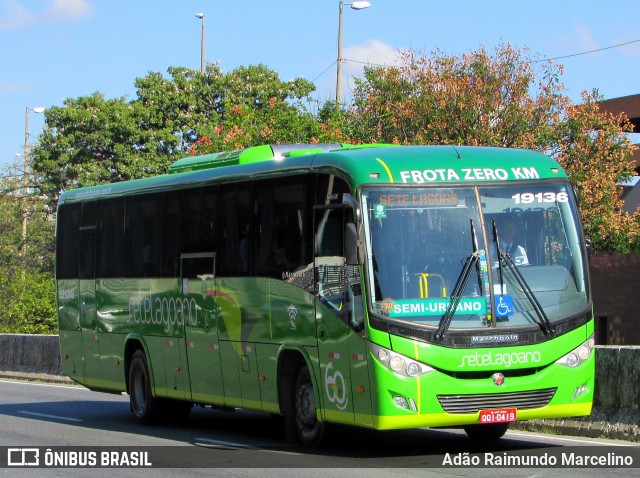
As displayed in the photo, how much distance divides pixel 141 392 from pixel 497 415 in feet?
25.1

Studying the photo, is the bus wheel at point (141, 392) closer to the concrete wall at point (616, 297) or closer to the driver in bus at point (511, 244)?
the driver in bus at point (511, 244)

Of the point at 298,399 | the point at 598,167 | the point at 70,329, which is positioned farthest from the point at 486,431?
the point at 598,167

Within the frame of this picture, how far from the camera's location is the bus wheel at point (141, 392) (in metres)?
18.0

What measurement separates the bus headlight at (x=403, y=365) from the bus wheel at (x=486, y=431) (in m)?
2.11

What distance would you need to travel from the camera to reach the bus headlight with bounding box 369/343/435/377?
39.1 ft

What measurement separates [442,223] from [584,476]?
2.88 m

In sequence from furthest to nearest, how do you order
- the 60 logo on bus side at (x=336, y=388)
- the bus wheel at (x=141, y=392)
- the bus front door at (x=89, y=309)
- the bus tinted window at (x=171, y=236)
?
the bus front door at (x=89, y=309) < the bus wheel at (x=141, y=392) < the bus tinted window at (x=171, y=236) < the 60 logo on bus side at (x=336, y=388)

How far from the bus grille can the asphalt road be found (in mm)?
518

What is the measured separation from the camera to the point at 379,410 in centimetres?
1195

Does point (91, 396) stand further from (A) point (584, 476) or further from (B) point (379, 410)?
(A) point (584, 476)

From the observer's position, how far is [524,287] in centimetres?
1230

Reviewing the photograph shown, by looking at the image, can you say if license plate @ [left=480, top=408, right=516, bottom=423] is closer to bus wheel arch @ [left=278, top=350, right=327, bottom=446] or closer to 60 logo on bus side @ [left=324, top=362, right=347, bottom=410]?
60 logo on bus side @ [left=324, top=362, right=347, bottom=410]

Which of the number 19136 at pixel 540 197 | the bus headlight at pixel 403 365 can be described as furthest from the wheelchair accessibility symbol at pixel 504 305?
the number 19136 at pixel 540 197

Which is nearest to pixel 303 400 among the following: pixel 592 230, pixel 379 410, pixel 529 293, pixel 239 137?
pixel 379 410
